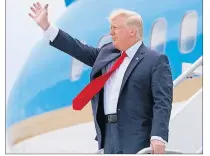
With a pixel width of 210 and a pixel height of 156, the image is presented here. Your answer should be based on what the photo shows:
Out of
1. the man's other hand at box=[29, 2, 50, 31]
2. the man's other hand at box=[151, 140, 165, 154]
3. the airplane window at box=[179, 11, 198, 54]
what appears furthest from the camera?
the airplane window at box=[179, 11, 198, 54]

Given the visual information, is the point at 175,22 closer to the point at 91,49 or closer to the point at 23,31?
the point at 23,31

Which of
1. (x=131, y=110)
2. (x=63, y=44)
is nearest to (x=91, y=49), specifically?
(x=63, y=44)

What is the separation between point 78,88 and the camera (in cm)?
391

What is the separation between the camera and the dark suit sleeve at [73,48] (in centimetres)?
239

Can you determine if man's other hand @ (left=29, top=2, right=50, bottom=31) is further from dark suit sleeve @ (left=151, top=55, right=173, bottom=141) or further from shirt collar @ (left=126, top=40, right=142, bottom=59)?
dark suit sleeve @ (left=151, top=55, right=173, bottom=141)

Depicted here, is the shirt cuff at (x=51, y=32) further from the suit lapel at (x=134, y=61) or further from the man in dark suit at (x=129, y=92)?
the suit lapel at (x=134, y=61)

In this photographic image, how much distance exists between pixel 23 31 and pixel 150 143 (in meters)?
1.82

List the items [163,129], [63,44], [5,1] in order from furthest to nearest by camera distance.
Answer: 1. [5,1]
2. [63,44]
3. [163,129]

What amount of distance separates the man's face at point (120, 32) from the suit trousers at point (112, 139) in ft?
1.01

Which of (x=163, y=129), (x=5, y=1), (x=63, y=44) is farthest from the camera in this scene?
(x=5, y=1)

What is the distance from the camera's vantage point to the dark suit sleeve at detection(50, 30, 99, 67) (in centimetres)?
239

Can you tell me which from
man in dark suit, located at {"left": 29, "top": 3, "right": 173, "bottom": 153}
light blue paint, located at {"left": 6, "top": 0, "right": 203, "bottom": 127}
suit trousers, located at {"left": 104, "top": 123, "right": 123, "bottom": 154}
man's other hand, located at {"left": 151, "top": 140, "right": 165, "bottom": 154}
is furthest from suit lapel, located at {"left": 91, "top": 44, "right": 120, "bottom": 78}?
light blue paint, located at {"left": 6, "top": 0, "right": 203, "bottom": 127}

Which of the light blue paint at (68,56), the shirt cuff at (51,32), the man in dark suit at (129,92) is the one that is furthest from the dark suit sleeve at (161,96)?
the light blue paint at (68,56)

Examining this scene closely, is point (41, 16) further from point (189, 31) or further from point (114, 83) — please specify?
point (189, 31)
